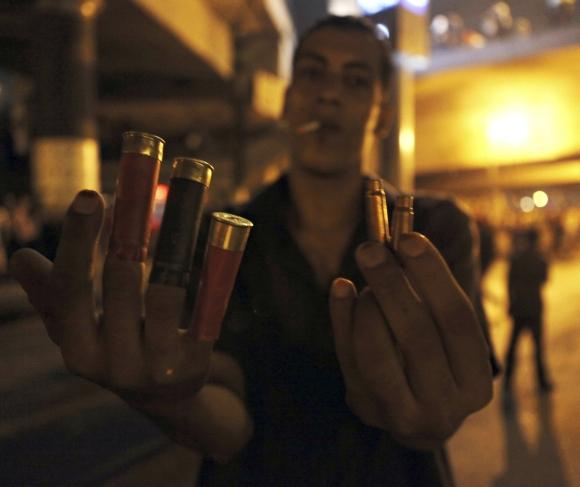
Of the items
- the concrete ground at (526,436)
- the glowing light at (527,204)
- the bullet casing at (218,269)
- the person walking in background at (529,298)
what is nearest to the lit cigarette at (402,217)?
the bullet casing at (218,269)

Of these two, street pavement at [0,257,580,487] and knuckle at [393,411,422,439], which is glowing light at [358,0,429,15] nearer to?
street pavement at [0,257,580,487]

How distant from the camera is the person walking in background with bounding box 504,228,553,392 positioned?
412 centimetres

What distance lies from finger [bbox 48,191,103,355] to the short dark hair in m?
0.77

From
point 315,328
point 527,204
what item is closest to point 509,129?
point 527,204

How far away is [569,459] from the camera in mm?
2738

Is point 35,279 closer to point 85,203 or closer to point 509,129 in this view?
point 85,203

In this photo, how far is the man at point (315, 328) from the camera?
548 mm

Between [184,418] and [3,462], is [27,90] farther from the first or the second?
[184,418]

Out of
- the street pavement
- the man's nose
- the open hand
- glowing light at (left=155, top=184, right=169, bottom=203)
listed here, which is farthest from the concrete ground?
glowing light at (left=155, top=184, right=169, bottom=203)

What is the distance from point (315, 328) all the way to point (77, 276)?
0.48 m

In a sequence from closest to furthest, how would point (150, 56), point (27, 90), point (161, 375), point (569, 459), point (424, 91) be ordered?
point (161, 375)
point (569, 459)
point (150, 56)
point (27, 90)
point (424, 91)

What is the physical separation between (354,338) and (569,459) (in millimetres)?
2789

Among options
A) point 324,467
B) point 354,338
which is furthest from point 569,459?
point 354,338

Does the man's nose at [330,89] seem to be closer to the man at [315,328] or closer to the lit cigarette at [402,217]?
the man at [315,328]
